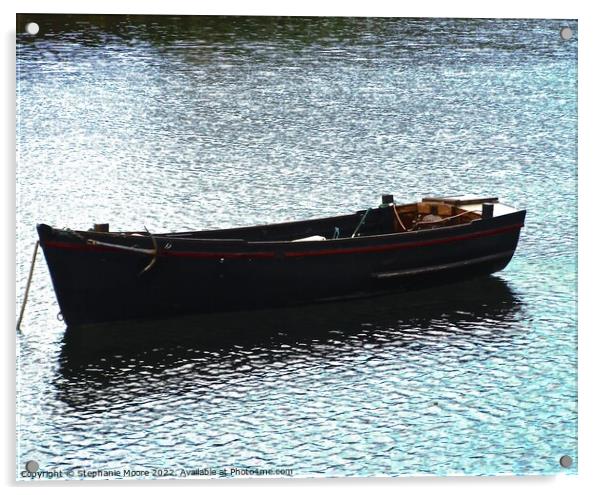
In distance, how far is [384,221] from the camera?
94.8 feet

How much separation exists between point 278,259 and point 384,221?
3510 mm

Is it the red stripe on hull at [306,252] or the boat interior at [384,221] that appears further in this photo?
the boat interior at [384,221]

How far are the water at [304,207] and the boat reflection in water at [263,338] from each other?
5 cm

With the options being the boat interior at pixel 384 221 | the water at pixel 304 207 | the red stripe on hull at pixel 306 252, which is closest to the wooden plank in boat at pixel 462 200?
the boat interior at pixel 384 221

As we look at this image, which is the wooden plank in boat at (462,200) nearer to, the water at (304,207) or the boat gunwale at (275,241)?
the boat gunwale at (275,241)

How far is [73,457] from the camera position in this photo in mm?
20344

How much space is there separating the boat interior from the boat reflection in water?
5.35ft

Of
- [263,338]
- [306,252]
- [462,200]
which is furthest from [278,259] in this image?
[462,200]

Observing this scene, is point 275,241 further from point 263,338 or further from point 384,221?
point 384,221

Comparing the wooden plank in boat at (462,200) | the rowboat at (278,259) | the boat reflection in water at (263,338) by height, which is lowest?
the boat reflection in water at (263,338)

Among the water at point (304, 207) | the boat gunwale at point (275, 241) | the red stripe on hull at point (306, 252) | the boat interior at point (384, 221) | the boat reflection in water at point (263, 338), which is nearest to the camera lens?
the water at point (304, 207)

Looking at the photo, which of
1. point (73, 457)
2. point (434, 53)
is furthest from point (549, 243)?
point (73, 457)

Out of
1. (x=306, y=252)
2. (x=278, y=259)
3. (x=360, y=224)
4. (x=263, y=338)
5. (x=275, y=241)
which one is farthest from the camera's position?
(x=360, y=224)

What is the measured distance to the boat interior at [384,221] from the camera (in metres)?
27.8
